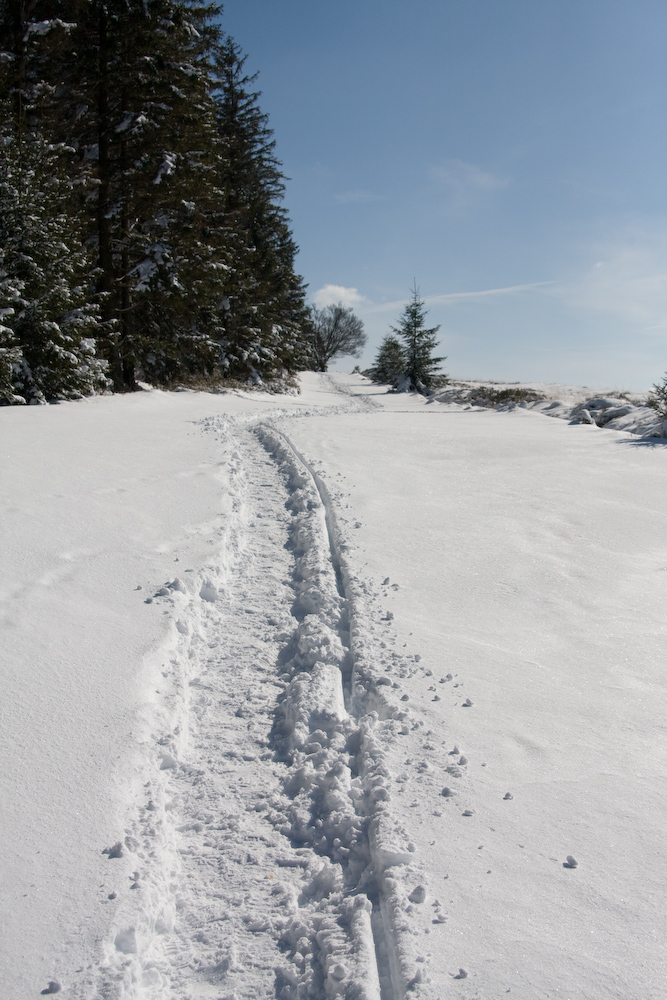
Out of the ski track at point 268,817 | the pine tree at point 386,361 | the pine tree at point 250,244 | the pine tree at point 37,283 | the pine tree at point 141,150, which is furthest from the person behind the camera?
the pine tree at point 386,361

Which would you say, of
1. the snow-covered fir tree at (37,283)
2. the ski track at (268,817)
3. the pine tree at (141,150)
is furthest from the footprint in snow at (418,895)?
the pine tree at (141,150)

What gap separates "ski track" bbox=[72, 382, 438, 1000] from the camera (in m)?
1.81

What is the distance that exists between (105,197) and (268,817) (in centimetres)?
1589

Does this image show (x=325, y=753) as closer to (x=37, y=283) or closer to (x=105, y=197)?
(x=37, y=283)

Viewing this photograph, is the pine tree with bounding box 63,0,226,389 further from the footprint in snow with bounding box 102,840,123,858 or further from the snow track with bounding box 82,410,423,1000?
the footprint in snow with bounding box 102,840,123,858

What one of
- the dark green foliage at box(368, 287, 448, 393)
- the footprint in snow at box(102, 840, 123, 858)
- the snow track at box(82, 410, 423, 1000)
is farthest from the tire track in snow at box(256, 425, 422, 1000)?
the dark green foliage at box(368, 287, 448, 393)

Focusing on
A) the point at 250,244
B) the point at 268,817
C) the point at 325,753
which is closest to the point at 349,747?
the point at 325,753

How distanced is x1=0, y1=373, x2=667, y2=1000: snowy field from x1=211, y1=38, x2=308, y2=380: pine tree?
15819 mm

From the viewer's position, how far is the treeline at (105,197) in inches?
411

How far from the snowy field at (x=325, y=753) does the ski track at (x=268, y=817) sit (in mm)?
11

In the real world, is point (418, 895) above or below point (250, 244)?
below

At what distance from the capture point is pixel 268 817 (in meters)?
2.40

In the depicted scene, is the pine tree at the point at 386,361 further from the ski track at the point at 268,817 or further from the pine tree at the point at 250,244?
the ski track at the point at 268,817

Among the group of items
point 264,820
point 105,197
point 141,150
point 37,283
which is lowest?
point 264,820
